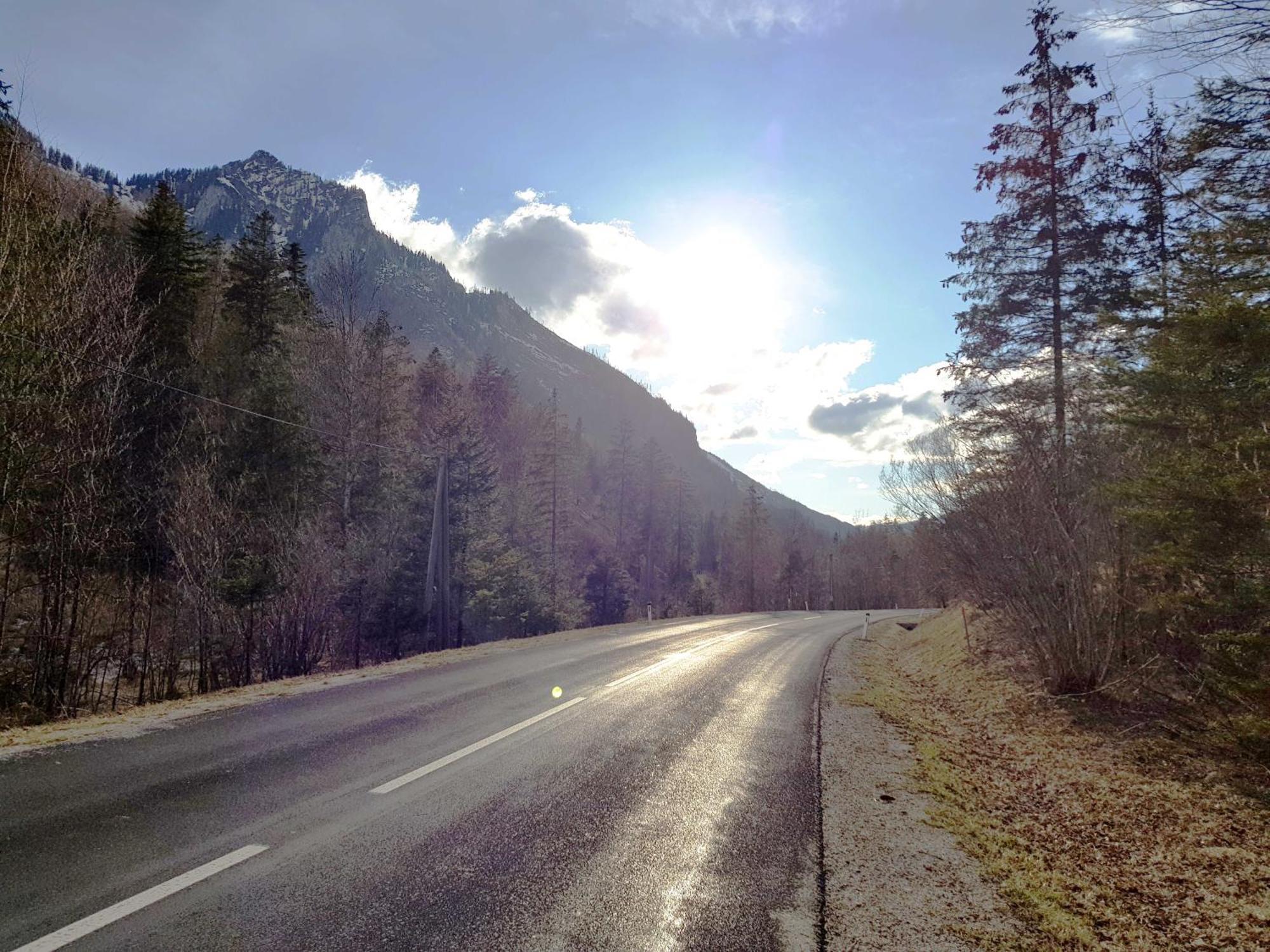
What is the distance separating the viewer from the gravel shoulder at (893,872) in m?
3.40

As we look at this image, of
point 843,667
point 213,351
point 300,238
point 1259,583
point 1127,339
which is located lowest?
point 843,667

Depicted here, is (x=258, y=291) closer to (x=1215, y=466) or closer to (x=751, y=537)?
(x=1215, y=466)

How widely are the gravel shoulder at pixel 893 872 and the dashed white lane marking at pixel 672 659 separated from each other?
433cm

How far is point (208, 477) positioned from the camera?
54.0ft

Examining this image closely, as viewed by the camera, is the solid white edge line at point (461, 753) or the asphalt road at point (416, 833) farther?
the solid white edge line at point (461, 753)

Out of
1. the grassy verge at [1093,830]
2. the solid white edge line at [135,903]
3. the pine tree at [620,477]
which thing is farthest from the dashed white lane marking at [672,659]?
the pine tree at [620,477]

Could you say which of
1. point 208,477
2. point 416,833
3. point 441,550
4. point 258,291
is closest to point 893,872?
point 416,833

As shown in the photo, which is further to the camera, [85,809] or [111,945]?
[85,809]

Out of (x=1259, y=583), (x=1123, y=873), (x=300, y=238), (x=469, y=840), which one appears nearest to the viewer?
(x=469, y=840)

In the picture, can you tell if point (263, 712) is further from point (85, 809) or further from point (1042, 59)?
point (1042, 59)

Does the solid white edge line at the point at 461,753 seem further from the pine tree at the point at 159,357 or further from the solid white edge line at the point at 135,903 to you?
the pine tree at the point at 159,357

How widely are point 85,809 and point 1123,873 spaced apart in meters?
7.20

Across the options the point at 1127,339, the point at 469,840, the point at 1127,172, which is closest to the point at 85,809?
the point at 469,840

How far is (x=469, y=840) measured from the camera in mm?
4152
